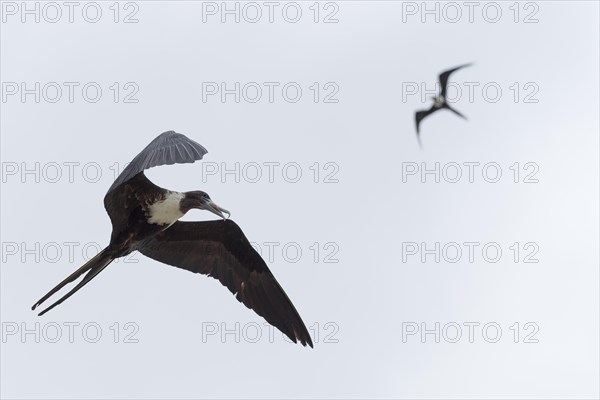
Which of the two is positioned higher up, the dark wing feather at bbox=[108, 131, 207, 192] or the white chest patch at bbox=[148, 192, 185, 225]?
the dark wing feather at bbox=[108, 131, 207, 192]

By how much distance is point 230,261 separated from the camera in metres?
8.77

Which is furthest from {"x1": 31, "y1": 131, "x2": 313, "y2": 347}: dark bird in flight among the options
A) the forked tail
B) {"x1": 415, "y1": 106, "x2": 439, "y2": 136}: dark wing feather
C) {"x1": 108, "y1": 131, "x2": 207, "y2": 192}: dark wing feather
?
{"x1": 415, "y1": 106, "x2": 439, "y2": 136}: dark wing feather

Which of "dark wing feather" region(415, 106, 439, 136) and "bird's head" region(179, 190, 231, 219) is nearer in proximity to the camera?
"bird's head" region(179, 190, 231, 219)

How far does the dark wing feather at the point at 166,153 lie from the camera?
680 centimetres

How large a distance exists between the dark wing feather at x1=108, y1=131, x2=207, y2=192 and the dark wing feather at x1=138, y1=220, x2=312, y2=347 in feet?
4.85

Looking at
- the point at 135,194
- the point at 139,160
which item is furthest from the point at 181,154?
the point at 135,194

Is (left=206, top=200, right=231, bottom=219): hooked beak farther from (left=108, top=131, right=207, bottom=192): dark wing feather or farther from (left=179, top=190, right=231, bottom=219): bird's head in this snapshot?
(left=108, top=131, right=207, bottom=192): dark wing feather

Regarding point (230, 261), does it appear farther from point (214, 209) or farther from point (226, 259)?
point (214, 209)

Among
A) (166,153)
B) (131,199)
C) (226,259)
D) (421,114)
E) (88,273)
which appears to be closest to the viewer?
(166,153)

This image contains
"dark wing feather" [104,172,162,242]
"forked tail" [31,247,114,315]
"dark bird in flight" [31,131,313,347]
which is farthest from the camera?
"dark bird in flight" [31,131,313,347]

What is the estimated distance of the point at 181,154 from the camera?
6.86 metres

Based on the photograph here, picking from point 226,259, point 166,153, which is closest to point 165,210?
point 226,259

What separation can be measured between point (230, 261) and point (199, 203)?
0.72 m

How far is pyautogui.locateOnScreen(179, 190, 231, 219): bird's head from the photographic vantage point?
8180 millimetres
